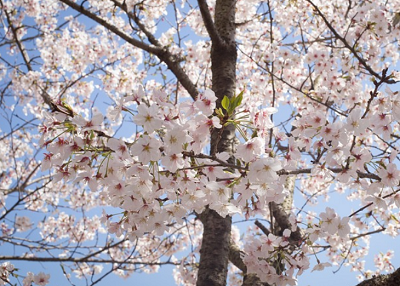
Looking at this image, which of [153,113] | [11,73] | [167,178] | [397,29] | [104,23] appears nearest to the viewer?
[153,113]

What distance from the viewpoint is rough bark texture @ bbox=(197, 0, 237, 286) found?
7.57 ft

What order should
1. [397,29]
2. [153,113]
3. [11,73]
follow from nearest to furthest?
[153,113], [397,29], [11,73]

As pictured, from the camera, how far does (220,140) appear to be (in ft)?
8.68

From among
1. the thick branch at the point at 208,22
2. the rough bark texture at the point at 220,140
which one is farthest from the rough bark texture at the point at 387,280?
the thick branch at the point at 208,22

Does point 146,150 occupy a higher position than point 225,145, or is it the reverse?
point 225,145

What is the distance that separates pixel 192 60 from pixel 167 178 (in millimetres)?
4223

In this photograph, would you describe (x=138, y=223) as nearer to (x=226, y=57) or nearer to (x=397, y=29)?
(x=226, y=57)

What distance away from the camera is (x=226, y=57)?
309cm

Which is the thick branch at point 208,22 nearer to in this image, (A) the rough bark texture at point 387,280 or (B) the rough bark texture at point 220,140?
(B) the rough bark texture at point 220,140

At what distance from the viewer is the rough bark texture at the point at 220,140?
2.31 m

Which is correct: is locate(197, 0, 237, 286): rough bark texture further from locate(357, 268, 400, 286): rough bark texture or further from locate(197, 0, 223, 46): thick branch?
locate(357, 268, 400, 286): rough bark texture

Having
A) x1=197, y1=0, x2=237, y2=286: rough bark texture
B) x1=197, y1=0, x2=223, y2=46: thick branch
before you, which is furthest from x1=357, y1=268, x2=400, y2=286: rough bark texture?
x1=197, y1=0, x2=223, y2=46: thick branch

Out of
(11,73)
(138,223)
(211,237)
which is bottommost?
(138,223)

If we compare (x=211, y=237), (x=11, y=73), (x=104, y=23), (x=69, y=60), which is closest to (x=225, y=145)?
(x=211, y=237)
